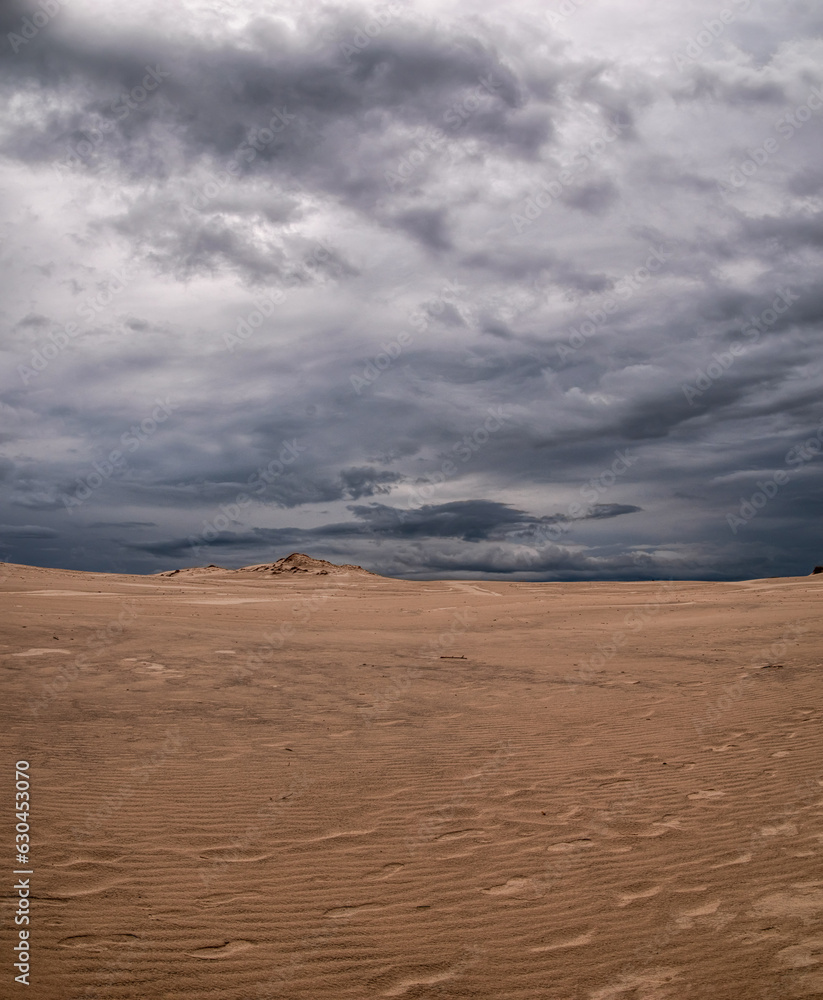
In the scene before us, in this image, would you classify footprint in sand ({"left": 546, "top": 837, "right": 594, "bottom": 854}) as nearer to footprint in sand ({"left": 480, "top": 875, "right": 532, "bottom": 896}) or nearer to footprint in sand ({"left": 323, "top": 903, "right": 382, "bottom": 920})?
footprint in sand ({"left": 480, "top": 875, "right": 532, "bottom": 896})

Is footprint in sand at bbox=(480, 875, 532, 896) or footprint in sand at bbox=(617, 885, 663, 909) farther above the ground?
footprint in sand at bbox=(480, 875, 532, 896)

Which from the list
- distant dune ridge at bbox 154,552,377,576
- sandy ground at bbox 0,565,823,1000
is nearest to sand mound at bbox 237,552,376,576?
distant dune ridge at bbox 154,552,377,576

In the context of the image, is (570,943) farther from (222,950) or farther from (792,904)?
(222,950)

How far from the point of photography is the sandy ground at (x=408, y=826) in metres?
3.91

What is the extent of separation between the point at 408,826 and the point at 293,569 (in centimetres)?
5235

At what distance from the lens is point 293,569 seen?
188 ft

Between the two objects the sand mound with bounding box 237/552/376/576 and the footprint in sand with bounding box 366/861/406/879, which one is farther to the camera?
the sand mound with bounding box 237/552/376/576

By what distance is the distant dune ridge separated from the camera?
55.6 m

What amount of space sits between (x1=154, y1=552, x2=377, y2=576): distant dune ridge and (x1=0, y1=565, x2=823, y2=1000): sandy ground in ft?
139

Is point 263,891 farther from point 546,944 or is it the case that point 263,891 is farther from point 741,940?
point 741,940

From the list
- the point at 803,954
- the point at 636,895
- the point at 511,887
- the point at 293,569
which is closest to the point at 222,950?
the point at 511,887

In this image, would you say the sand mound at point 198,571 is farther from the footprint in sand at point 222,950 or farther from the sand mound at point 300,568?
the footprint in sand at point 222,950

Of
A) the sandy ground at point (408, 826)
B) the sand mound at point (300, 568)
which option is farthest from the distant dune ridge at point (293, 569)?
the sandy ground at point (408, 826)

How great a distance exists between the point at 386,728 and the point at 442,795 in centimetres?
253
